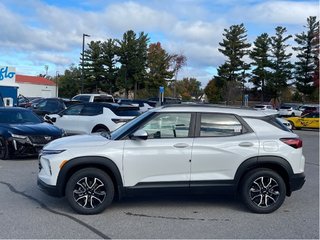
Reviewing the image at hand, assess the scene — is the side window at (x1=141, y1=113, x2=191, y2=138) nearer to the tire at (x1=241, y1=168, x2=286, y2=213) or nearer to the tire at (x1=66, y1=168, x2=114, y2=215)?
the tire at (x1=66, y1=168, x2=114, y2=215)

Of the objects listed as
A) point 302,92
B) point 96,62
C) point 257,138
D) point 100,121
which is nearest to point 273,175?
point 257,138

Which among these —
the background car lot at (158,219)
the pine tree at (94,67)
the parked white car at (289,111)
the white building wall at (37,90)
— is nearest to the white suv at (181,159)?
the background car lot at (158,219)

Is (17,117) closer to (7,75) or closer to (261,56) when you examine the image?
(7,75)

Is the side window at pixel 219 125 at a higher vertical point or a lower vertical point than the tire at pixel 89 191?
higher

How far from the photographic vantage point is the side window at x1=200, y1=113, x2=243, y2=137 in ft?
21.5

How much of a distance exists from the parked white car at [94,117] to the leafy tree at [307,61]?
173ft

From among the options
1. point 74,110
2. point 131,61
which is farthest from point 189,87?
point 74,110

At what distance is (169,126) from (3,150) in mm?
6392

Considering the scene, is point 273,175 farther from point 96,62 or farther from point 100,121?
point 96,62

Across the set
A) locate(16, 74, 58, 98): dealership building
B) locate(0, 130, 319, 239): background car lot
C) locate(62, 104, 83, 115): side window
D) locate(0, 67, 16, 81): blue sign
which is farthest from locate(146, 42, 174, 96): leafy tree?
locate(0, 130, 319, 239): background car lot

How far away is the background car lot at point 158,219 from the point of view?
5.44 meters

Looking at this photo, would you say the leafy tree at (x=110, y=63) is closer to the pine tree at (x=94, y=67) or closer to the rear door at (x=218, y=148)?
the pine tree at (x=94, y=67)

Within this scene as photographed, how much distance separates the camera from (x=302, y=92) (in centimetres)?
6331

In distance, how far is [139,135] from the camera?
20.3ft
